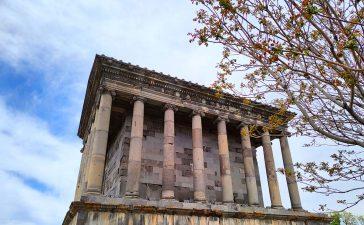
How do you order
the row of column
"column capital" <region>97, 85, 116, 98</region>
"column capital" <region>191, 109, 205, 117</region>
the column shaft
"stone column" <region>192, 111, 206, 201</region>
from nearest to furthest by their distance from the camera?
the row of column, the column shaft, "stone column" <region>192, 111, 206, 201</region>, "column capital" <region>97, 85, 116, 98</region>, "column capital" <region>191, 109, 205, 117</region>

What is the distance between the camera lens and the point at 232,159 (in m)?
20.1

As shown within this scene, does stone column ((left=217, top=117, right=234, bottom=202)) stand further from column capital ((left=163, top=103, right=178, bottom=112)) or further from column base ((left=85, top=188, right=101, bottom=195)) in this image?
column base ((left=85, top=188, right=101, bottom=195))

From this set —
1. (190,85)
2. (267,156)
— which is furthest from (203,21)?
(267,156)

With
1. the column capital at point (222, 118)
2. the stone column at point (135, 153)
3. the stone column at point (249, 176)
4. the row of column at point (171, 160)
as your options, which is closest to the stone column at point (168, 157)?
the row of column at point (171, 160)

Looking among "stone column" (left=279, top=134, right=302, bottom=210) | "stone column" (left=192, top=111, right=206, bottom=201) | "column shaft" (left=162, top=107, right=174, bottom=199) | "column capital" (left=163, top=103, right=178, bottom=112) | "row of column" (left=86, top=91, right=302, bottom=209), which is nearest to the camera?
"row of column" (left=86, top=91, right=302, bottom=209)

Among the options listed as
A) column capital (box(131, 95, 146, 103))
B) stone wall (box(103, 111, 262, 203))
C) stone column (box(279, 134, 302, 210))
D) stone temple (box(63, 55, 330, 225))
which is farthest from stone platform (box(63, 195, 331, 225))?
column capital (box(131, 95, 146, 103))

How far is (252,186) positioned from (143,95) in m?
8.20

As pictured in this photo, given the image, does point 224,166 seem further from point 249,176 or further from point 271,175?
point 271,175

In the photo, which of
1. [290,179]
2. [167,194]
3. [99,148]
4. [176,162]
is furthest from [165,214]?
[290,179]

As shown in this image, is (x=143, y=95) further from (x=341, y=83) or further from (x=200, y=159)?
(x=341, y=83)

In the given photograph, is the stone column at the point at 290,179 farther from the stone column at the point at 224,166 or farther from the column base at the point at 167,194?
the column base at the point at 167,194

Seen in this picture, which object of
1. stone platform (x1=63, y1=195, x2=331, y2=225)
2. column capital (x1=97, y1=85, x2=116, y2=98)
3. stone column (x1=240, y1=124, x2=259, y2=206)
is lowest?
stone platform (x1=63, y1=195, x2=331, y2=225)

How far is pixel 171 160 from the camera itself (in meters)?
15.7

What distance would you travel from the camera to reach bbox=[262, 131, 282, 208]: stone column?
58.0 feet
